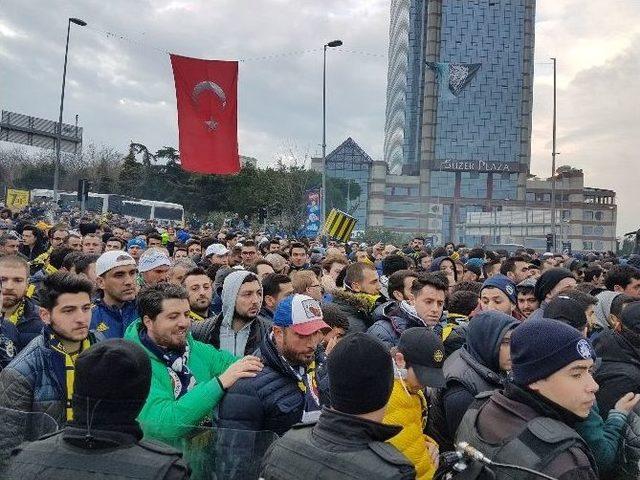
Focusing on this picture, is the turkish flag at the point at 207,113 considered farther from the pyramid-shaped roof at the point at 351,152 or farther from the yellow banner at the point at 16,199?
the pyramid-shaped roof at the point at 351,152

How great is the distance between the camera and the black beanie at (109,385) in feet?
7.48

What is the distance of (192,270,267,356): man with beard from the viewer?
5203 mm

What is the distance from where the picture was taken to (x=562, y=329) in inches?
99.4

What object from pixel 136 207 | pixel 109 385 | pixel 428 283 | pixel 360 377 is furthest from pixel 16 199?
pixel 360 377

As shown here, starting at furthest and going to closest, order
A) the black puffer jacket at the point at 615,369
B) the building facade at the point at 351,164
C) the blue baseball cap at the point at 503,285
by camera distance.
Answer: the building facade at the point at 351,164
the blue baseball cap at the point at 503,285
the black puffer jacket at the point at 615,369

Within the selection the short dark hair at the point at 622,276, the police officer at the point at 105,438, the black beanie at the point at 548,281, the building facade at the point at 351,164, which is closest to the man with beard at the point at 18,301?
the police officer at the point at 105,438

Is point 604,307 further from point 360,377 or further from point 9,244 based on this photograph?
point 9,244

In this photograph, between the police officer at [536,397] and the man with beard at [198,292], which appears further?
the man with beard at [198,292]

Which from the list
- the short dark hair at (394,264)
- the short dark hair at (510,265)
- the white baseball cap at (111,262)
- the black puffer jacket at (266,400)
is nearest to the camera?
the black puffer jacket at (266,400)

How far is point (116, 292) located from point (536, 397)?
3.91 metres

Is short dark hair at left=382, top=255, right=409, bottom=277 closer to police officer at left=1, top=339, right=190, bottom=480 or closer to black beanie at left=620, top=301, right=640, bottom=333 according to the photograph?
black beanie at left=620, top=301, right=640, bottom=333

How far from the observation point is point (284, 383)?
11.5ft

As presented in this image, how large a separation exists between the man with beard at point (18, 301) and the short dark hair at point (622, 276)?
5.85 meters

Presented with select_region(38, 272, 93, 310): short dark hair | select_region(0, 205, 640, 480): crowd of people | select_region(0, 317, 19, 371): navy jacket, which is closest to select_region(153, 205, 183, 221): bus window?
select_region(0, 205, 640, 480): crowd of people
